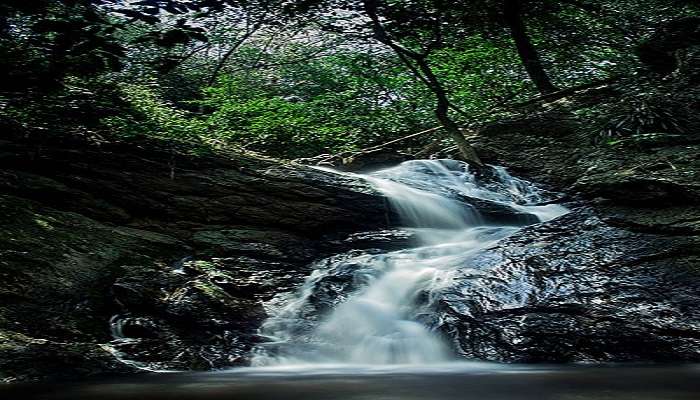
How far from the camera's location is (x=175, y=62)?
2980 millimetres

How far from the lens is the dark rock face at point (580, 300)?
434 cm

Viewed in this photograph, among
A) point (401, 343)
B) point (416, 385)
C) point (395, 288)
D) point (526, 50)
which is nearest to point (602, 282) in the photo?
point (401, 343)

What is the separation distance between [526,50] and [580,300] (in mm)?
8592

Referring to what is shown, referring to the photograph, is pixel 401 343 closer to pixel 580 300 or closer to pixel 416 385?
pixel 416 385

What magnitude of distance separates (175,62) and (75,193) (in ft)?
15.0

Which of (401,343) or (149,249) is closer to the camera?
(401,343)

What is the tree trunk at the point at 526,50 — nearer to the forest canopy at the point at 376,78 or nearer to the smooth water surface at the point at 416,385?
the forest canopy at the point at 376,78

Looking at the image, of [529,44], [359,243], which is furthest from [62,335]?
[529,44]

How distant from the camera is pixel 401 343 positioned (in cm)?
496

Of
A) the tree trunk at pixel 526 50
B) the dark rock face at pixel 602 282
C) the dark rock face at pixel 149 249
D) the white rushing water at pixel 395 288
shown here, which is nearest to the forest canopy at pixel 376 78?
the tree trunk at pixel 526 50

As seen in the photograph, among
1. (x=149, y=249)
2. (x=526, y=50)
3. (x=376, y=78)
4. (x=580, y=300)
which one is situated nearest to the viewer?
(x=580, y=300)

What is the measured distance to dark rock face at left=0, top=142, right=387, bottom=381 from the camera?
15.8ft

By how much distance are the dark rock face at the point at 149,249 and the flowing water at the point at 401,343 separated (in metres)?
0.40

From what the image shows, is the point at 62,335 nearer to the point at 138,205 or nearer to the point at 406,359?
the point at 138,205
